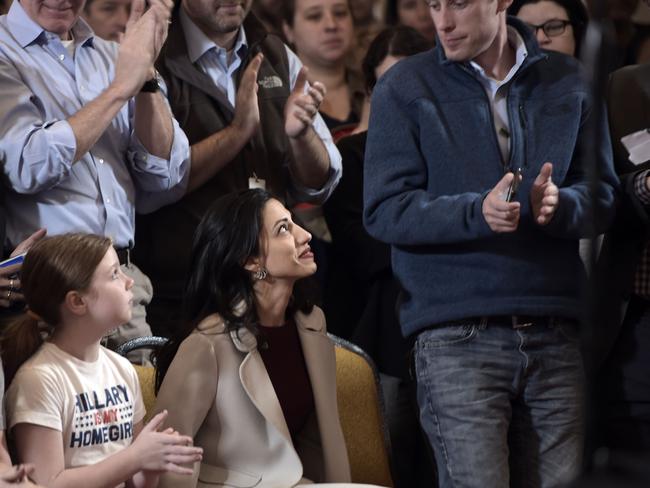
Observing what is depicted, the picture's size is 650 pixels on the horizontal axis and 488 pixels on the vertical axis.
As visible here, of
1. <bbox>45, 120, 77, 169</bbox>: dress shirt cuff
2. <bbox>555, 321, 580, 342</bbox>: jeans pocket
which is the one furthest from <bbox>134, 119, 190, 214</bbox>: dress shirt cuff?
<bbox>555, 321, 580, 342</bbox>: jeans pocket

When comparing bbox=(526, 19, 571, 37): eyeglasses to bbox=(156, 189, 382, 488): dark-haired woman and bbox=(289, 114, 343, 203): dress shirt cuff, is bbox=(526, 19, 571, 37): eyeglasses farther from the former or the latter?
bbox=(156, 189, 382, 488): dark-haired woman

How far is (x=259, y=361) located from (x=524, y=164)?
0.77 m

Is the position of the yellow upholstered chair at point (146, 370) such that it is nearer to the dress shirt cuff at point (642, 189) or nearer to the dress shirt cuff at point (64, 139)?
the dress shirt cuff at point (64, 139)

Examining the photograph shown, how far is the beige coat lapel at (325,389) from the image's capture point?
9.11 ft

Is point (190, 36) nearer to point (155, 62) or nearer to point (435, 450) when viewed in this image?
point (155, 62)

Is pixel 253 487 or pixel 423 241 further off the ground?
pixel 423 241

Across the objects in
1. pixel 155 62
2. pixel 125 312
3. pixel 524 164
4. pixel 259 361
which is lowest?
pixel 259 361

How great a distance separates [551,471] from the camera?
8.91 ft

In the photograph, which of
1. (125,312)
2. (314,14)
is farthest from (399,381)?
(314,14)

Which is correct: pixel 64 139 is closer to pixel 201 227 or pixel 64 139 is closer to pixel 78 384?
pixel 201 227

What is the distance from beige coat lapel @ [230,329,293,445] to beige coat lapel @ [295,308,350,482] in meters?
0.10

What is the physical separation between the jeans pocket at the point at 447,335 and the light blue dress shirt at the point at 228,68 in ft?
2.87

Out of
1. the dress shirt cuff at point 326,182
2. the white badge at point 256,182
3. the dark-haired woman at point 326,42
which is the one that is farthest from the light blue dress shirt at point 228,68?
the dark-haired woman at point 326,42

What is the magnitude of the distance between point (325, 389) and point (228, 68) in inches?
45.1
